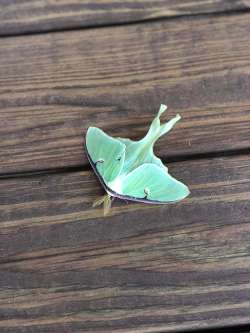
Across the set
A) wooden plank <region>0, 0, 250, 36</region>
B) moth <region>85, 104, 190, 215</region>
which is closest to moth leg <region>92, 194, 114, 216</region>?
moth <region>85, 104, 190, 215</region>

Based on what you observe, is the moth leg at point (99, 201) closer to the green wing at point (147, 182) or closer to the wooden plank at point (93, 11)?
the green wing at point (147, 182)

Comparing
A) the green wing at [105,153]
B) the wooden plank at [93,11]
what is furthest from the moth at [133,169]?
the wooden plank at [93,11]

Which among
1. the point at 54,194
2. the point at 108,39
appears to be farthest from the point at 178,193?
the point at 108,39

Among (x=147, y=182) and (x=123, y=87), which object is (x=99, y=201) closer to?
(x=147, y=182)

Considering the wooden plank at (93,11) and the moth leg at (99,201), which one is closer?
the moth leg at (99,201)

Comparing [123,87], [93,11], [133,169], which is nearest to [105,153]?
[133,169]

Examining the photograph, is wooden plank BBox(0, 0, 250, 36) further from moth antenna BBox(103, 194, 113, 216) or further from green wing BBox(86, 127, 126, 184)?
moth antenna BBox(103, 194, 113, 216)
